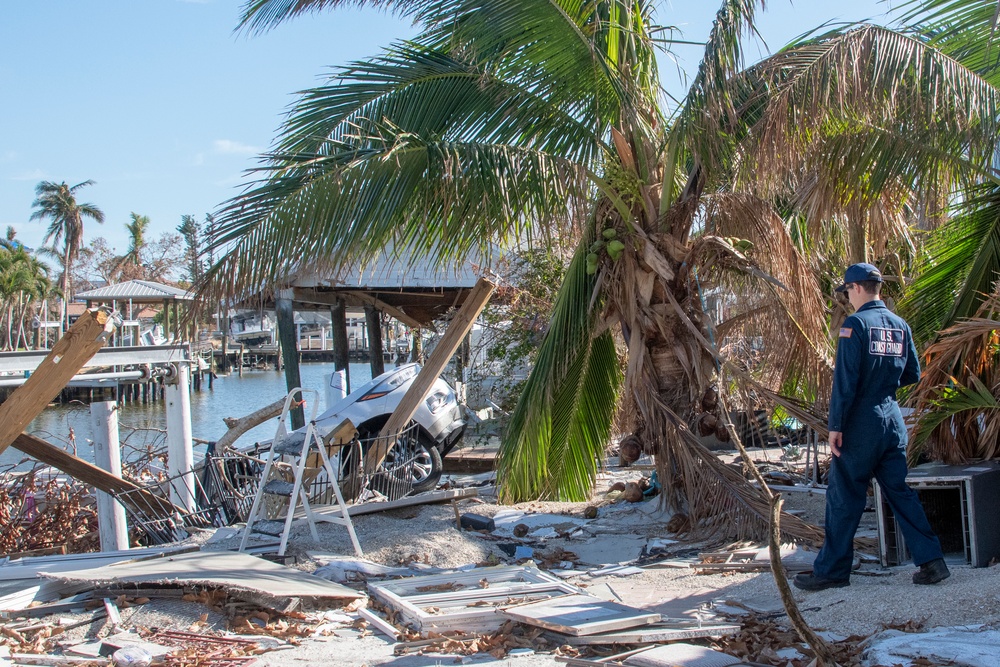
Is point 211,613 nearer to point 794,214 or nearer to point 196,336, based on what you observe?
point 196,336

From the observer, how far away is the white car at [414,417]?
10.2 metres

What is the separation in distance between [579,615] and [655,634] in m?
0.47

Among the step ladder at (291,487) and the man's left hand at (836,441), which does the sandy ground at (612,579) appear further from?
the man's left hand at (836,441)

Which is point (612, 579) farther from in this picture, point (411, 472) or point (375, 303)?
point (375, 303)

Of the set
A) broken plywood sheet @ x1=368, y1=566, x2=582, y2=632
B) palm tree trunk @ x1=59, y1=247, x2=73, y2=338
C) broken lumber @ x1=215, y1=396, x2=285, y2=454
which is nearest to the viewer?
broken plywood sheet @ x1=368, y1=566, x2=582, y2=632

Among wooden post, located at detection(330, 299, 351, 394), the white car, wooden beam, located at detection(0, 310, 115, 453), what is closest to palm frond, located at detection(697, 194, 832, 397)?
the white car

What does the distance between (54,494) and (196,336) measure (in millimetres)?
4709

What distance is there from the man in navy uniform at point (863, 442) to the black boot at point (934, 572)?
0.03 metres

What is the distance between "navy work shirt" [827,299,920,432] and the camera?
15.6ft

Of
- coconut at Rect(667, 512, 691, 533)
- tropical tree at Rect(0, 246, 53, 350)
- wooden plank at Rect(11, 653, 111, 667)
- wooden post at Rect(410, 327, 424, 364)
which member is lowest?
coconut at Rect(667, 512, 691, 533)

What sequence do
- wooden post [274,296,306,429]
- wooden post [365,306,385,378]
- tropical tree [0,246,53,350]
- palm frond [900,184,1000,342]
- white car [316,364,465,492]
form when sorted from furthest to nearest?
1. tropical tree [0,246,53,350]
2. wooden post [365,306,385,378]
3. wooden post [274,296,306,429]
4. white car [316,364,465,492]
5. palm frond [900,184,1000,342]

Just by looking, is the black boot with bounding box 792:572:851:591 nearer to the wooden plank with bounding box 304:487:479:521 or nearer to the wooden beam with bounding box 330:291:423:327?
the wooden plank with bounding box 304:487:479:521

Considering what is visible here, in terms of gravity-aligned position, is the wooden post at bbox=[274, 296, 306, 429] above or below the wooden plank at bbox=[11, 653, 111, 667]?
above

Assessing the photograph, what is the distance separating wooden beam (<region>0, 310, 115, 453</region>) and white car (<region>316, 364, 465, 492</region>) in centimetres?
333
